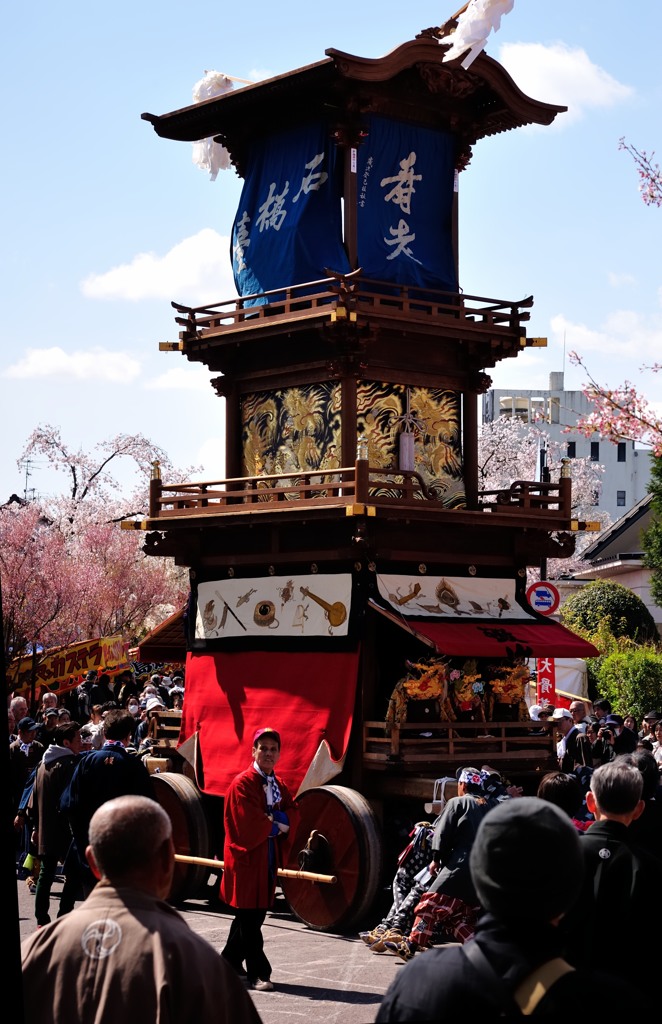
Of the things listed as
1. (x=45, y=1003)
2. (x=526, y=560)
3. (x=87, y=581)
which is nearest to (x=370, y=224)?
(x=526, y=560)

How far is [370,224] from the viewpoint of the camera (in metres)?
18.6

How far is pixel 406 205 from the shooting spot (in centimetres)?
1905

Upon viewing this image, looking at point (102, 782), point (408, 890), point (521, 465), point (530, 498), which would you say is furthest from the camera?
point (521, 465)

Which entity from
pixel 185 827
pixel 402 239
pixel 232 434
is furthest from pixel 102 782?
pixel 402 239

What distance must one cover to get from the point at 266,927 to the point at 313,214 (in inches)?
352

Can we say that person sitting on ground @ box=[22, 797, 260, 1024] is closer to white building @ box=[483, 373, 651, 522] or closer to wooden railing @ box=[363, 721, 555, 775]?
wooden railing @ box=[363, 721, 555, 775]

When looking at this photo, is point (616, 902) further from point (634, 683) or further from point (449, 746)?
point (634, 683)

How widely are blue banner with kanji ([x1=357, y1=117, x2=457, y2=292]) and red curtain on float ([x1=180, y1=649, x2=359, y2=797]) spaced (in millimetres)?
5196

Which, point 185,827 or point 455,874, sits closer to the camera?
point 455,874

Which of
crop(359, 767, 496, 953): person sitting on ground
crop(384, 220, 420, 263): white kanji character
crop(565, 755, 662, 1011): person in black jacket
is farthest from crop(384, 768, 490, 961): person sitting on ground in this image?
crop(384, 220, 420, 263): white kanji character

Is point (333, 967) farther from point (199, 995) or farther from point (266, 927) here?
point (199, 995)

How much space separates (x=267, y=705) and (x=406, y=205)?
687 centimetres

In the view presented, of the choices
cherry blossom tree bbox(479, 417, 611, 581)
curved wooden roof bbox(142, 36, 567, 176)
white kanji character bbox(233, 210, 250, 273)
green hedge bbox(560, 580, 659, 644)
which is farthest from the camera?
cherry blossom tree bbox(479, 417, 611, 581)

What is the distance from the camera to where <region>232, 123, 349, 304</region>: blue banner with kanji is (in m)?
18.4
